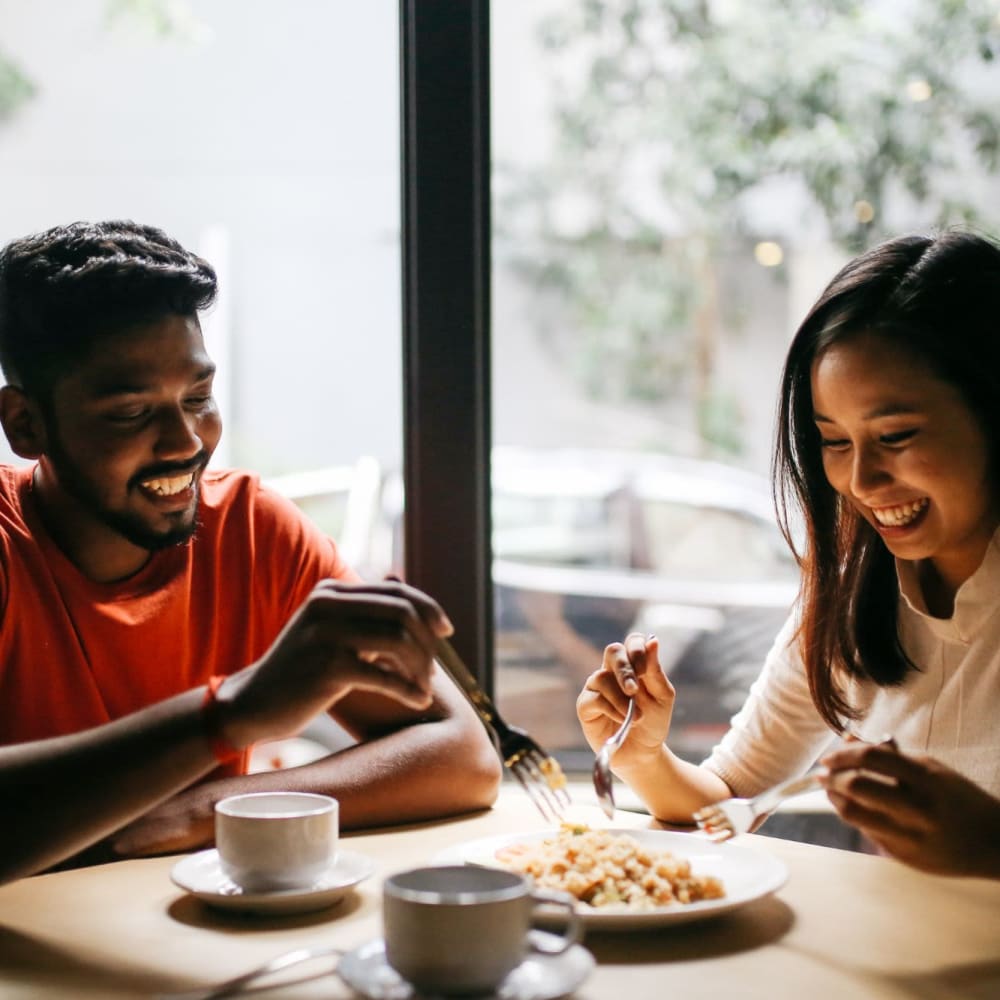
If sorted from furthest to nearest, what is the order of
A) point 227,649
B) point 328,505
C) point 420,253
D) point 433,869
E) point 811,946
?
1. point 328,505
2. point 420,253
3. point 227,649
4. point 811,946
5. point 433,869

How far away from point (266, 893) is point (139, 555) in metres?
0.66

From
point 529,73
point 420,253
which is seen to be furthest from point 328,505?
point 529,73

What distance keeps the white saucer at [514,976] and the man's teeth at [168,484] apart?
77 cm

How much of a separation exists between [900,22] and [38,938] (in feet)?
6.47

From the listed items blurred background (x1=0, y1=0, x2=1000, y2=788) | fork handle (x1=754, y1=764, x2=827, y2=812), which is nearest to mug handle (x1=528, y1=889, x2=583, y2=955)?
fork handle (x1=754, y1=764, x2=827, y2=812)

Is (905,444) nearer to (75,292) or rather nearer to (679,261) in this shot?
(679,261)

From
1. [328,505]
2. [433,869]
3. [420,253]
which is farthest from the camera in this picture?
[328,505]

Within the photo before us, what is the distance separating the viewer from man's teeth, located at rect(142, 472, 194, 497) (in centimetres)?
154

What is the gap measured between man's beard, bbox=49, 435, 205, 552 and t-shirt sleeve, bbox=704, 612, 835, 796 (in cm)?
78

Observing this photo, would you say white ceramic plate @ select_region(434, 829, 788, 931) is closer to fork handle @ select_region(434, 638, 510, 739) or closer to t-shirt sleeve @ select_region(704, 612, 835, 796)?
fork handle @ select_region(434, 638, 510, 739)

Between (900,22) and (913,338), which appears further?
(900,22)

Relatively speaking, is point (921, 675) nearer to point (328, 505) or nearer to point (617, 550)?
point (617, 550)

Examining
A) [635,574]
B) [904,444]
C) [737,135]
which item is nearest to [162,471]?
[904,444]

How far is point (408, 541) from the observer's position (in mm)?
2033
